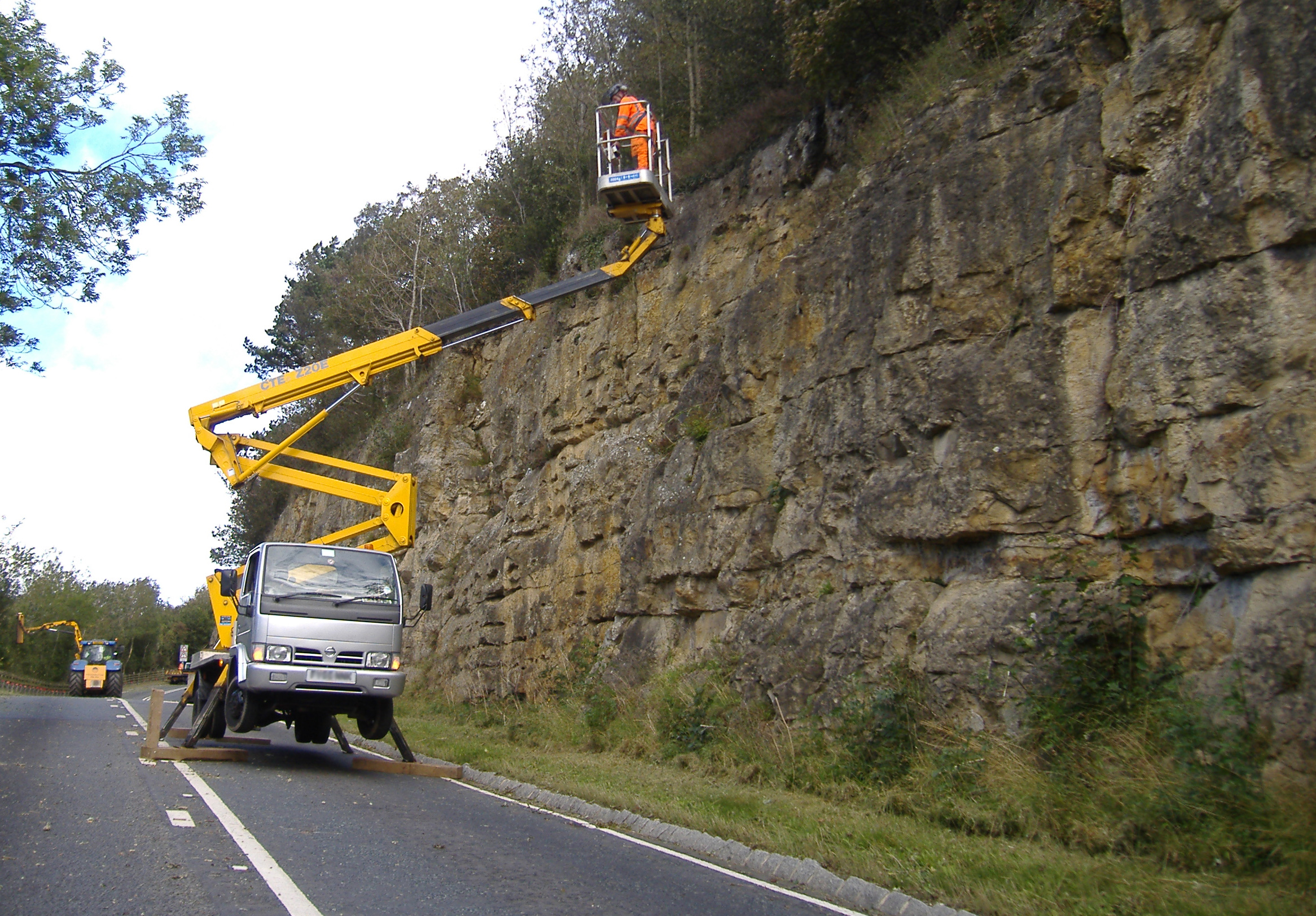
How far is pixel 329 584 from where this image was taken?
1309 cm

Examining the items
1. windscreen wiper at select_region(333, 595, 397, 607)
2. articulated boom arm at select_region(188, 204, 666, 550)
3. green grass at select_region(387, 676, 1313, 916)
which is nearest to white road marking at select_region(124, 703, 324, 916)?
Answer: windscreen wiper at select_region(333, 595, 397, 607)

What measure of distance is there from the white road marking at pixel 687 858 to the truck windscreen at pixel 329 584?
8.82 feet

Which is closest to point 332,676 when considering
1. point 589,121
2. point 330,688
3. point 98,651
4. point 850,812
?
point 330,688

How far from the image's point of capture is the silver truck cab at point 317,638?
12320mm

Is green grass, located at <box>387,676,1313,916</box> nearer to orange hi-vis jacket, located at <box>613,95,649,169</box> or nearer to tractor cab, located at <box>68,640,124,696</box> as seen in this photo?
orange hi-vis jacket, located at <box>613,95,649,169</box>

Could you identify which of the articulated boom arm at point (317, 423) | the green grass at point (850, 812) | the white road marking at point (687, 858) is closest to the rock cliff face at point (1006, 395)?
the green grass at point (850, 812)

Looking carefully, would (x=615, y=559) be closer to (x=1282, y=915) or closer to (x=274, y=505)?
(x=1282, y=915)

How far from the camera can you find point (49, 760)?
12258mm

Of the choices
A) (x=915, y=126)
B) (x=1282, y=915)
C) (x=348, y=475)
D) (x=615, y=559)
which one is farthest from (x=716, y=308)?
(x=348, y=475)

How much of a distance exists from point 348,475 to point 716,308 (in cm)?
2239

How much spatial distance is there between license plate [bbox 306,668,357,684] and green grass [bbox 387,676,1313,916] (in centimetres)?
201

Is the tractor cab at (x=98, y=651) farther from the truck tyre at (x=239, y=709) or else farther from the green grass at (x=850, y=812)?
the truck tyre at (x=239, y=709)

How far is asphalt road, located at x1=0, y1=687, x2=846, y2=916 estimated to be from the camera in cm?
604

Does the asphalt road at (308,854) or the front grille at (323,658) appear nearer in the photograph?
the asphalt road at (308,854)
